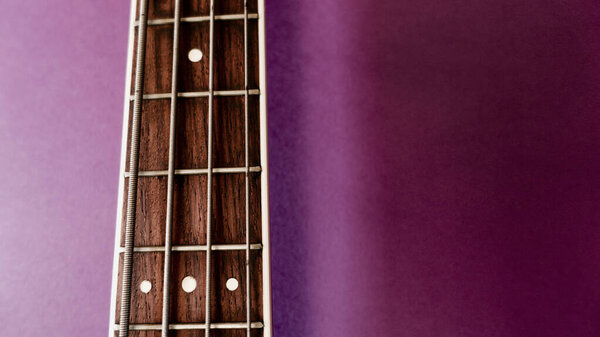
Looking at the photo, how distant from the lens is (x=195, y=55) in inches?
38.9

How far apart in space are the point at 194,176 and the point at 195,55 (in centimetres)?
25

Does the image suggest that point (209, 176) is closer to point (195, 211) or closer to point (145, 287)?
point (195, 211)

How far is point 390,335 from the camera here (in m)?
1.02

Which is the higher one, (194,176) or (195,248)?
(194,176)

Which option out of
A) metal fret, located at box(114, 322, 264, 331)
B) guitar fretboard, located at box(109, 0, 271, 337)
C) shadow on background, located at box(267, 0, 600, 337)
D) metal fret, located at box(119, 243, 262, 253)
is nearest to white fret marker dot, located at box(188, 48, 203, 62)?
guitar fretboard, located at box(109, 0, 271, 337)

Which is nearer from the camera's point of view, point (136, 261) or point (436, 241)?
point (136, 261)

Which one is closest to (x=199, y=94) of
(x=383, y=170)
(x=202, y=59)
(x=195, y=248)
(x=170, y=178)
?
(x=202, y=59)

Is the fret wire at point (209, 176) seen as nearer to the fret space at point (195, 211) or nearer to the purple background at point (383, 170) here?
the fret space at point (195, 211)

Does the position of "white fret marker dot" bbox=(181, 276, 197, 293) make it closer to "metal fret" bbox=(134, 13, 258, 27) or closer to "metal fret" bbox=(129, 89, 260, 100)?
"metal fret" bbox=(129, 89, 260, 100)

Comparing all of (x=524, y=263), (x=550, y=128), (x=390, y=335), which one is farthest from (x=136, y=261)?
(x=550, y=128)

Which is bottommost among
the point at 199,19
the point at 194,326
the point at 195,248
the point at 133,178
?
the point at 194,326

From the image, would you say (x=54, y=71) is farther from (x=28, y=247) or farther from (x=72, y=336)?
(x=72, y=336)

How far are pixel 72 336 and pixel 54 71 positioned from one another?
0.61m

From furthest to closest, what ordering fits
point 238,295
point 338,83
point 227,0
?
point 338,83
point 227,0
point 238,295
